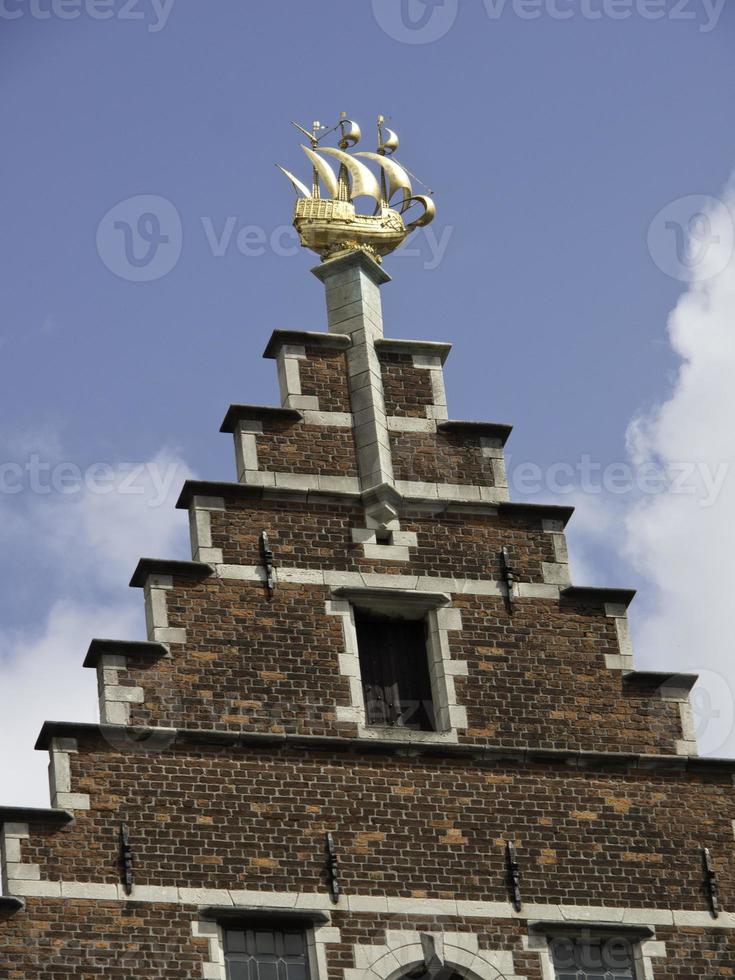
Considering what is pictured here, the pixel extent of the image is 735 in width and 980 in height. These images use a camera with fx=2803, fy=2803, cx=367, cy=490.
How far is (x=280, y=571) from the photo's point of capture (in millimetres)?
25297

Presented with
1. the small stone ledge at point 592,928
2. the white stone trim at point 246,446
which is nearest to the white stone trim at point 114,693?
the white stone trim at point 246,446

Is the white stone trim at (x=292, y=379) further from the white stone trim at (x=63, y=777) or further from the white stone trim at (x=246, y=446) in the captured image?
the white stone trim at (x=63, y=777)

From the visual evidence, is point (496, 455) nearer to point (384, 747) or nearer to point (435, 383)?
point (435, 383)

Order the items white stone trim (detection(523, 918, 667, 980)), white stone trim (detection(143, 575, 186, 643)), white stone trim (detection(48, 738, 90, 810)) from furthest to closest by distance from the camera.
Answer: white stone trim (detection(143, 575, 186, 643)) → white stone trim (detection(523, 918, 667, 980)) → white stone trim (detection(48, 738, 90, 810))

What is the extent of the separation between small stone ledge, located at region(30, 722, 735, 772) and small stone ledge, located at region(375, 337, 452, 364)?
433cm

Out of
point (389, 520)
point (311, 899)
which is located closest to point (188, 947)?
point (311, 899)

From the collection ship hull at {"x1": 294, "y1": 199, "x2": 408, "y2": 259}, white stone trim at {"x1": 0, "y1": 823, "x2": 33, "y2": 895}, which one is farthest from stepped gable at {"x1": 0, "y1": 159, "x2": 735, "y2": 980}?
ship hull at {"x1": 294, "y1": 199, "x2": 408, "y2": 259}

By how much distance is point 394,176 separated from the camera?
91.7ft

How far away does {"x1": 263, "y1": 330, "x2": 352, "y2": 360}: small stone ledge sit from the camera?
26.8m

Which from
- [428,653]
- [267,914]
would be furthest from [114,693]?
[428,653]

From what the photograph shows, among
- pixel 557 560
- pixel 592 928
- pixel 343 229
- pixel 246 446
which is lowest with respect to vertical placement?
pixel 592 928

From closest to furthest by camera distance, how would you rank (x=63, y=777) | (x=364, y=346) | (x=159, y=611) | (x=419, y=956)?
(x=419, y=956)
(x=63, y=777)
(x=159, y=611)
(x=364, y=346)

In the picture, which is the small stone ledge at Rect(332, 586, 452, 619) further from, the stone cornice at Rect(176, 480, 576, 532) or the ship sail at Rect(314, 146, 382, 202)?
the ship sail at Rect(314, 146, 382, 202)

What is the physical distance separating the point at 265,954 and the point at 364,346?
647 centimetres
